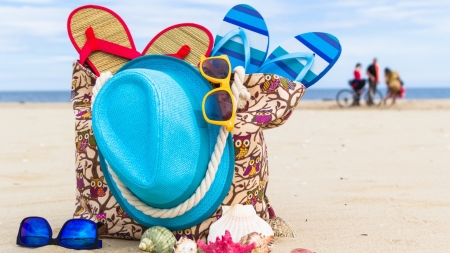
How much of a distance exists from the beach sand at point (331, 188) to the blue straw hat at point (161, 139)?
13.7 inches

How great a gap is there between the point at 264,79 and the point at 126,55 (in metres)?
0.69

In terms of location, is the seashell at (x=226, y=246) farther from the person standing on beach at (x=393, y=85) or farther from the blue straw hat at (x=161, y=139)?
the person standing on beach at (x=393, y=85)

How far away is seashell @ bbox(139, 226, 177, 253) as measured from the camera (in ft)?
7.25

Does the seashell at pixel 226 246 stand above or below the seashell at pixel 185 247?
above

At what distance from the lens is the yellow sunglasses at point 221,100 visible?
86.1 inches

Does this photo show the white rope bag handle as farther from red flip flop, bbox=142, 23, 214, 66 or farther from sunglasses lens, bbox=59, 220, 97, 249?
red flip flop, bbox=142, 23, 214, 66

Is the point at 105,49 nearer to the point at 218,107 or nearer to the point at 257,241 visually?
the point at 218,107

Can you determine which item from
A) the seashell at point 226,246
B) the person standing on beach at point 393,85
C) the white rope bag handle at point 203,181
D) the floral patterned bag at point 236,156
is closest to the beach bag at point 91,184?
the floral patterned bag at point 236,156

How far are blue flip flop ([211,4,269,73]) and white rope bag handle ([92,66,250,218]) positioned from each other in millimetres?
248

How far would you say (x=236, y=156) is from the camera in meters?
2.34

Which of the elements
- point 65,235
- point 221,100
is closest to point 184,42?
point 221,100

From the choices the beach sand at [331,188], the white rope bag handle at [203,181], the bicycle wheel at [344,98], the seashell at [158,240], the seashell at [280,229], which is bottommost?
the bicycle wheel at [344,98]

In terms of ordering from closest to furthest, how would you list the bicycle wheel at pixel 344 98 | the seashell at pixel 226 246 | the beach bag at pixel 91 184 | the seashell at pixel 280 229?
the seashell at pixel 226 246 → the beach bag at pixel 91 184 → the seashell at pixel 280 229 → the bicycle wheel at pixel 344 98

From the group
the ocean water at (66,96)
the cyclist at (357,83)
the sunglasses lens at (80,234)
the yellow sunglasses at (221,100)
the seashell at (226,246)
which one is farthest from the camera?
the ocean water at (66,96)
